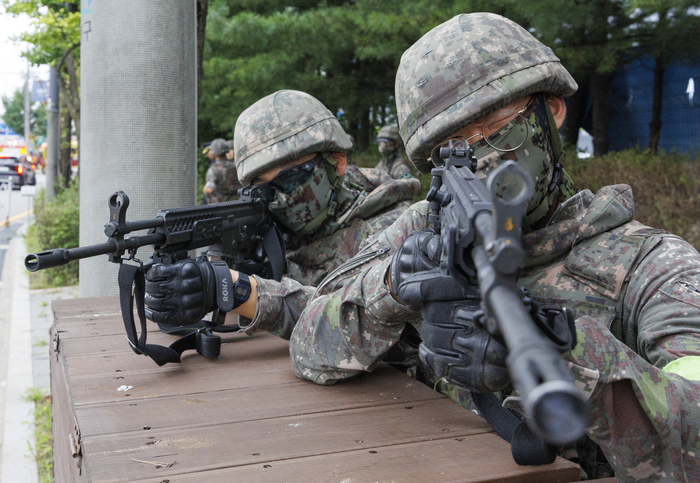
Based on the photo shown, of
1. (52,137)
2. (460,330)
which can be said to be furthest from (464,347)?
(52,137)

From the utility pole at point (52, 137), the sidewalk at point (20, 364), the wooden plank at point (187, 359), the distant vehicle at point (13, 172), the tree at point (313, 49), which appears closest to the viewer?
the wooden plank at point (187, 359)

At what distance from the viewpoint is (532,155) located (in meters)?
1.80

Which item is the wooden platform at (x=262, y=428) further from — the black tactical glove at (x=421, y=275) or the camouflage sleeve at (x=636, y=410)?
the black tactical glove at (x=421, y=275)

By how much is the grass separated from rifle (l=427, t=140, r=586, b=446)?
3.53 metres

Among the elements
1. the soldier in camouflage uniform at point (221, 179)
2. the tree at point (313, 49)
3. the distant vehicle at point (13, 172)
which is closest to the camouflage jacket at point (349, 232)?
the tree at point (313, 49)

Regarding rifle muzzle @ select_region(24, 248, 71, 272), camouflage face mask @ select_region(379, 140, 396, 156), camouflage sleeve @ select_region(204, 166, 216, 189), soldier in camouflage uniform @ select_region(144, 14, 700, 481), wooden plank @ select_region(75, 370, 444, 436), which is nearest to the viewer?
soldier in camouflage uniform @ select_region(144, 14, 700, 481)

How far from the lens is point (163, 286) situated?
2.25 meters

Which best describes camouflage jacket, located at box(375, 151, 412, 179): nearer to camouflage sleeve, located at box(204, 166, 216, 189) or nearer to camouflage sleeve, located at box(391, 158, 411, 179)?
camouflage sleeve, located at box(391, 158, 411, 179)

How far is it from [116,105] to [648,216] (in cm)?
448

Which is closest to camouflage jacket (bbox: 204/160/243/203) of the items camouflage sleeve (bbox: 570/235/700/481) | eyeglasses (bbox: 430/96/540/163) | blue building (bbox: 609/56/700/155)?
blue building (bbox: 609/56/700/155)

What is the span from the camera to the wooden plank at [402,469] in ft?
4.35

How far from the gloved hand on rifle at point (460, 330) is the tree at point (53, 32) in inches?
359

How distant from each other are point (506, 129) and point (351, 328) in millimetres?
754

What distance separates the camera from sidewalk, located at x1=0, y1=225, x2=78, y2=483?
13.0 ft
